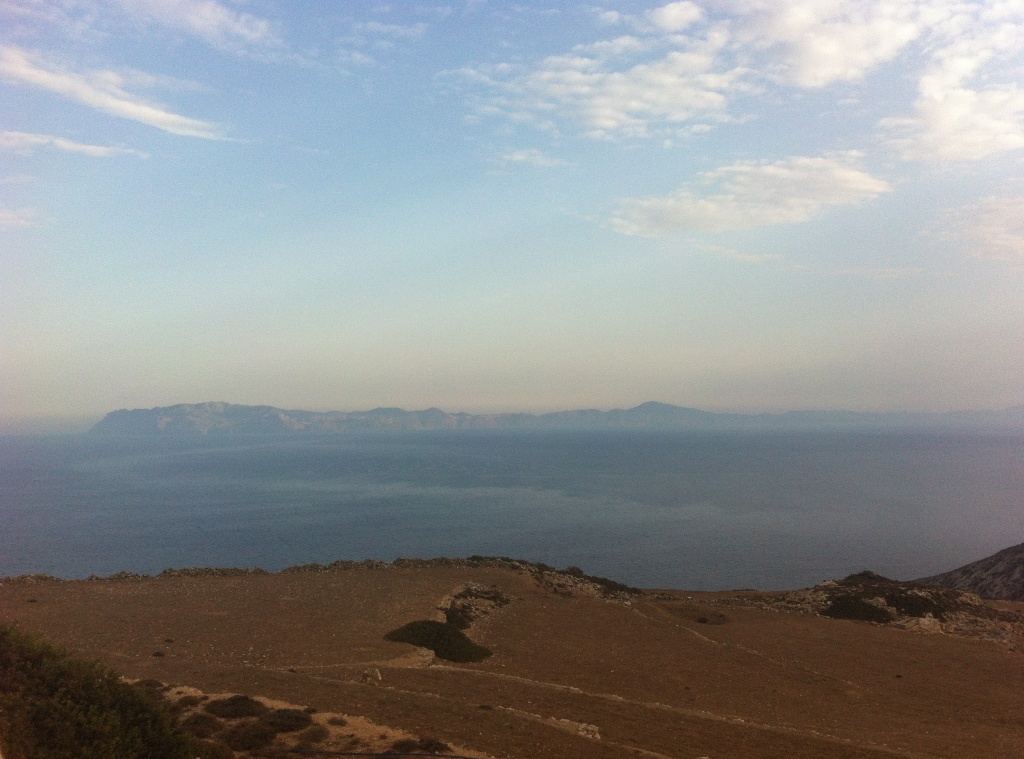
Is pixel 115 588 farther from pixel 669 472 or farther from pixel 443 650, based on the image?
pixel 669 472

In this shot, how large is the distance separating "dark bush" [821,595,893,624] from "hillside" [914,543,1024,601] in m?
20.0

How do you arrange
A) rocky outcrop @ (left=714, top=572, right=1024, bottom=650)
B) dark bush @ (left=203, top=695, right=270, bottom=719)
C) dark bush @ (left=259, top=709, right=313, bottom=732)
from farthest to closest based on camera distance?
rocky outcrop @ (left=714, top=572, right=1024, bottom=650) < dark bush @ (left=203, top=695, right=270, bottom=719) < dark bush @ (left=259, top=709, right=313, bottom=732)

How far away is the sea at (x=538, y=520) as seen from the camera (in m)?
70.7

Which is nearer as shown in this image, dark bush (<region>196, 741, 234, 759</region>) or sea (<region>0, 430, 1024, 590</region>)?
dark bush (<region>196, 741, 234, 759</region>)

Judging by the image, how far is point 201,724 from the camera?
44.7 ft

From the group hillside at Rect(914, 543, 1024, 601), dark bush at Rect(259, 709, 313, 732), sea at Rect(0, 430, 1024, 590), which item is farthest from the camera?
sea at Rect(0, 430, 1024, 590)

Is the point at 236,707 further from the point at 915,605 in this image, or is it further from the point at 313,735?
the point at 915,605

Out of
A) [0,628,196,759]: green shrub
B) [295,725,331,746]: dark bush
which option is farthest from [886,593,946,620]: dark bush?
[0,628,196,759]: green shrub

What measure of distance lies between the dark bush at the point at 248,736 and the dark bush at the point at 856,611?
3192cm

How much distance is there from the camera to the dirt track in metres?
15.8

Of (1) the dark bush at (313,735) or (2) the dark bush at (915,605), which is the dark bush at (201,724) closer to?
(1) the dark bush at (313,735)

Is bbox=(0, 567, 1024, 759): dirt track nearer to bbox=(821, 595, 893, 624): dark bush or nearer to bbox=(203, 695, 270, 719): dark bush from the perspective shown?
bbox=(203, 695, 270, 719): dark bush

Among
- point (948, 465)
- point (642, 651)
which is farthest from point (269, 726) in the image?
point (948, 465)

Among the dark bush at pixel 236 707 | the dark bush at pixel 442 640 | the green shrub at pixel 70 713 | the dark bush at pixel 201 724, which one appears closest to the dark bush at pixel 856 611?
the dark bush at pixel 442 640
